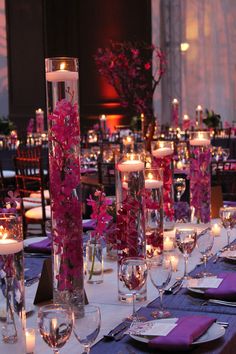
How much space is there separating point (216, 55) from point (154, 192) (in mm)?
11129

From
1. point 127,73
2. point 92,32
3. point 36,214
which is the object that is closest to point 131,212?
point 36,214

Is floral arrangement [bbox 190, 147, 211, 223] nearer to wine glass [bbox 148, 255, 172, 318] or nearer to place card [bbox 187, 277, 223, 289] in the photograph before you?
place card [bbox 187, 277, 223, 289]

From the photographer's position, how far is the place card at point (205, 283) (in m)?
2.35

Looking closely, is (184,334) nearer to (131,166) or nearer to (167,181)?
(131,166)

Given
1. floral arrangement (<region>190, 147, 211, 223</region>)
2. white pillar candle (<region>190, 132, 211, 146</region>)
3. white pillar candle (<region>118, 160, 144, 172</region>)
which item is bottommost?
floral arrangement (<region>190, 147, 211, 223</region>)

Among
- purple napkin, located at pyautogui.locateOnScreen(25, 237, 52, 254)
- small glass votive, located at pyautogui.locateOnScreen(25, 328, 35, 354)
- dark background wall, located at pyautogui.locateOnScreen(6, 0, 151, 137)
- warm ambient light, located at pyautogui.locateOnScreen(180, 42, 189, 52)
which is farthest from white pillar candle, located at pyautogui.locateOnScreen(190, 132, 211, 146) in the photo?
warm ambient light, located at pyautogui.locateOnScreen(180, 42, 189, 52)

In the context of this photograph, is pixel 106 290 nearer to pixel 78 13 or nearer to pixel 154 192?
pixel 154 192

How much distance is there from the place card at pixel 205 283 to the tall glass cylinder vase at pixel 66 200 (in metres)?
0.43

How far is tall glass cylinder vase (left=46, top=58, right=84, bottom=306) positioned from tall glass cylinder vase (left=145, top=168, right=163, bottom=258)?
23.0 inches

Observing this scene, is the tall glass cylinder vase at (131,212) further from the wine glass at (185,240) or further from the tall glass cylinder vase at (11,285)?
the tall glass cylinder vase at (11,285)

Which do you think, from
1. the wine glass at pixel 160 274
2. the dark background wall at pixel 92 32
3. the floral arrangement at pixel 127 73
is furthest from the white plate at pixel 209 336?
the dark background wall at pixel 92 32

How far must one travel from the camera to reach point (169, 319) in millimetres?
2004

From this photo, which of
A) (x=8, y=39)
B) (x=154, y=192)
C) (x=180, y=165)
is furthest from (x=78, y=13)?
(x=154, y=192)

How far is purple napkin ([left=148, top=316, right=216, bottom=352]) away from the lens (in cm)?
181
